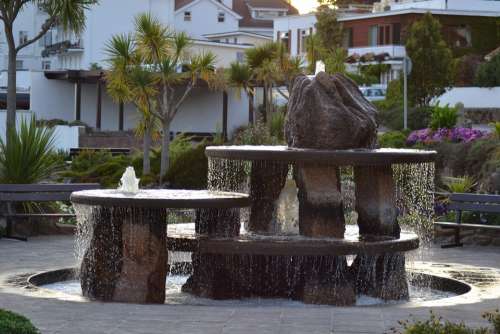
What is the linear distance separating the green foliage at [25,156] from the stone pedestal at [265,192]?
610cm

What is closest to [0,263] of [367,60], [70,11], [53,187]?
[53,187]

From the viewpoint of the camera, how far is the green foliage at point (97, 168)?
92.4ft

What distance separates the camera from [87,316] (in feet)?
35.2

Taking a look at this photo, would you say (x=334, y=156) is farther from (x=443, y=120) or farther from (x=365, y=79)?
(x=365, y=79)

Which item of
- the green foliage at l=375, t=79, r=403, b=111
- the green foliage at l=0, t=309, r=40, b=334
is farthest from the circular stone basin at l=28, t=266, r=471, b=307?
the green foliage at l=375, t=79, r=403, b=111

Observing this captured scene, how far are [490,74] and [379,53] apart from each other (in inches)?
683

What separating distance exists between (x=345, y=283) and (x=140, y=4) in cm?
6027

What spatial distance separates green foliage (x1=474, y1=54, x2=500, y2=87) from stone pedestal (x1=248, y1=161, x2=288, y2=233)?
38.5 meters

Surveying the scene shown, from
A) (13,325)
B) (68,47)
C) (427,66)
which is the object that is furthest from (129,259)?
(68,47)

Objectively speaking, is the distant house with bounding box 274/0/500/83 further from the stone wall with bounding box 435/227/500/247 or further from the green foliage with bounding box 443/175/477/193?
the stone wall with bounding box 435/227/500/247

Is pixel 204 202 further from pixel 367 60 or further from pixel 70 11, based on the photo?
pixel 367 60

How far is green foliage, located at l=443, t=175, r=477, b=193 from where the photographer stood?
2125cm

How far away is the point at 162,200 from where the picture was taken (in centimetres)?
1231

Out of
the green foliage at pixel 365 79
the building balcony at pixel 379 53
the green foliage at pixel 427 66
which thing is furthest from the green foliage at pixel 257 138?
the building balcony at pixel 379 53
